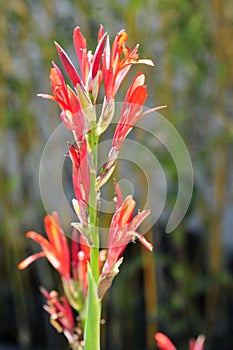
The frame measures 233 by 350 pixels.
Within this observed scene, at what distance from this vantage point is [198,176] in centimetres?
219

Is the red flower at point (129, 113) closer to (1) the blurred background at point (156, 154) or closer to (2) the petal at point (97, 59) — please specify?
(2) the petal at point (97, 59)

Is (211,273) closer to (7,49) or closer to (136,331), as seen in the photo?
(136,331)

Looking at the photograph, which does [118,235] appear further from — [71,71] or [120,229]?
[71,71]

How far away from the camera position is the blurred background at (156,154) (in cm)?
172

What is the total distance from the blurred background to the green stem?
120 centimetres

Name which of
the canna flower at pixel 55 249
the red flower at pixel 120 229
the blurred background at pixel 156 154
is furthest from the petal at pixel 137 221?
the blurred background at pixel 156 154

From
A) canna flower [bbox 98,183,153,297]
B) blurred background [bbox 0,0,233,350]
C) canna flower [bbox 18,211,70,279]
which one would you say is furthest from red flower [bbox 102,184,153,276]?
blurred background [bbox 0,0,233,350]

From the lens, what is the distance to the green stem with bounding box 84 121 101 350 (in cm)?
41

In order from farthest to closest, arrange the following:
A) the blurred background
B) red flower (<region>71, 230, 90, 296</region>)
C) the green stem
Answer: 1. the blurred background
2. red flower (<region>71, 230, 90, 296</region>)
3. the green stem

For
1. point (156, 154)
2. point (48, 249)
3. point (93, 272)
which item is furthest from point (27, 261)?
point (156, 154)

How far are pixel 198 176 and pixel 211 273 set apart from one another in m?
0.39

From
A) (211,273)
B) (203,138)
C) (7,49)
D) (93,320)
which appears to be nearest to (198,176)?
(203,138)

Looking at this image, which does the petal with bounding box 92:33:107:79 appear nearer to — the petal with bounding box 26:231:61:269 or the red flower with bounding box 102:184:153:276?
the red flower with bounding box 102:184:153:276

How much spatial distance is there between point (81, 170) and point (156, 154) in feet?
4.26
